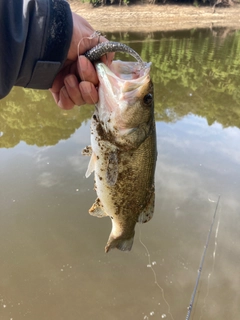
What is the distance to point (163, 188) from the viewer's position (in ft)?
16.8

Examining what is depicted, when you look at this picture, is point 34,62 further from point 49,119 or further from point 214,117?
point 214,117

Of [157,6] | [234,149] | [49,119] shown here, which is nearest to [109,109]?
[234,149]

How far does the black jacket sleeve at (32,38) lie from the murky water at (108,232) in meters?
2.61

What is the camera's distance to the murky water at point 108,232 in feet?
11.5

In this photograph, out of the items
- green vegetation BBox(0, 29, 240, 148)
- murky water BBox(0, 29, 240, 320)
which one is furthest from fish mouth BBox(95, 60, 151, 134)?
green vegetation BBox(0, 29, 240, 148)

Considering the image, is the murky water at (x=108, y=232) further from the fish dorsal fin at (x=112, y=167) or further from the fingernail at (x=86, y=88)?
the fingernail at (x=86, y=88)

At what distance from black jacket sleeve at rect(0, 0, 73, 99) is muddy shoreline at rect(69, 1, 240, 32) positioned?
27.7m

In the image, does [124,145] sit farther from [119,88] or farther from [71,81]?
[71,81]

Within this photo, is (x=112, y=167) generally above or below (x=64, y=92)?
below

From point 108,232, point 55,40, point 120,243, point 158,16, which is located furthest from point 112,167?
point 158,16

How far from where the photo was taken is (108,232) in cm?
426

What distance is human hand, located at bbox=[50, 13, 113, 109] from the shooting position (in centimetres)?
176

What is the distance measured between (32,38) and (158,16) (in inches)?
1320

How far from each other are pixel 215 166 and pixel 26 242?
3.46 metres
